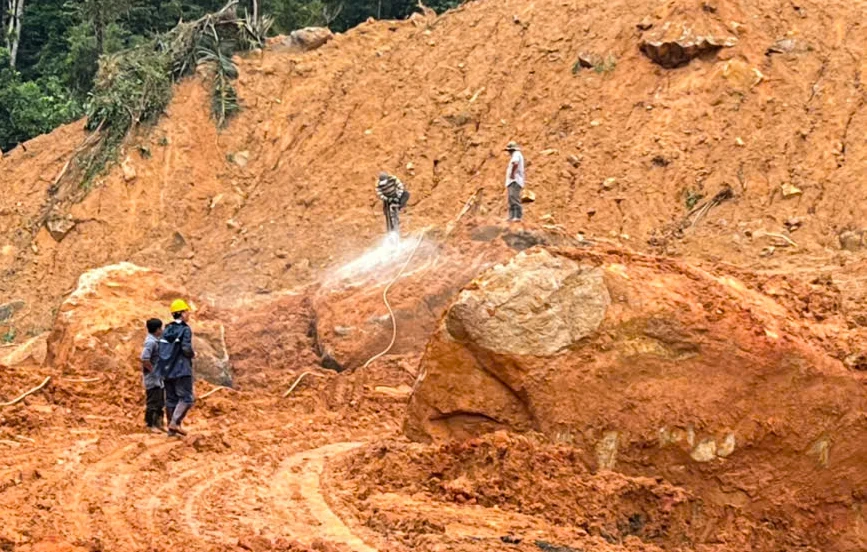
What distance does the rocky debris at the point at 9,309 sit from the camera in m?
19.5

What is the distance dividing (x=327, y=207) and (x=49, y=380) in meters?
8.51

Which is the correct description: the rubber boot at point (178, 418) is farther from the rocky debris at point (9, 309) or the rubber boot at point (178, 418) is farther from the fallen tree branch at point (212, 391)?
the rocky debris at point (9, 309)

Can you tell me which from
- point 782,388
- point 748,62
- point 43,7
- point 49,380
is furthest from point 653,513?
point 43,7

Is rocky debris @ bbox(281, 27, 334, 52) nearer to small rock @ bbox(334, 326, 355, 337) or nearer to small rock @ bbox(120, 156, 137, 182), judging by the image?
small rock @ bbox(120, 156, 137, 182)

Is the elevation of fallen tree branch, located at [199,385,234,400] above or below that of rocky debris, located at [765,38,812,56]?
below

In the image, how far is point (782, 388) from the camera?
786 cm

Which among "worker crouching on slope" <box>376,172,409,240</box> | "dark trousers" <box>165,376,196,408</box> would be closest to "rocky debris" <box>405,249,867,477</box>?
"dark trousers" <box>165,376,196,408</box>

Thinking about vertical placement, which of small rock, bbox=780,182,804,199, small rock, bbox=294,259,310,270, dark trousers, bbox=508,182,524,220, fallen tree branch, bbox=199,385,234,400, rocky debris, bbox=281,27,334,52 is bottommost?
fallen tree branch, bbox=199,385,234,400

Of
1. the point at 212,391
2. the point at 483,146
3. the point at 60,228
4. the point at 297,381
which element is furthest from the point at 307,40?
the point at 212,391

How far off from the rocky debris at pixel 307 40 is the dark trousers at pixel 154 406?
14.8 m

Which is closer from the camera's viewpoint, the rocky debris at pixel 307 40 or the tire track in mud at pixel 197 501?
the tire track in mud at pixel 197 501

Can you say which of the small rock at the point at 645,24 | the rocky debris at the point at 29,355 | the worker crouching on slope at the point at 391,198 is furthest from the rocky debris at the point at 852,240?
the rocky debris at the point at 29,355

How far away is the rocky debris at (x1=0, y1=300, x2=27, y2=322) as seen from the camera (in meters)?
19.5

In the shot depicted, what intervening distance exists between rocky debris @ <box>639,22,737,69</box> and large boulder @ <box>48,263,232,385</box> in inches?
372
